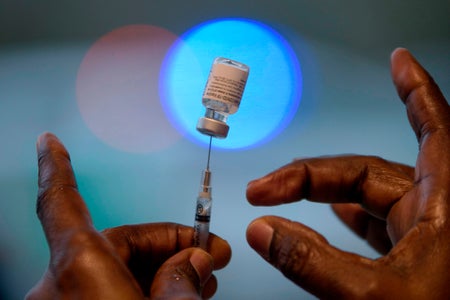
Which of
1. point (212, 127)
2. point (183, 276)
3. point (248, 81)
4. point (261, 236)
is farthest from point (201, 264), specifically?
point (248, 81)

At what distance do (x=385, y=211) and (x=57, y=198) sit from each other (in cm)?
73

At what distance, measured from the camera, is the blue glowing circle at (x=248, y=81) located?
125cm

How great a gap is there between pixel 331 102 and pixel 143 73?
2.20ft

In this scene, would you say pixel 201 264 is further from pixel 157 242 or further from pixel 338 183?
pixel 338 183

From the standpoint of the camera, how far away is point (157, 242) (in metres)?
0.99

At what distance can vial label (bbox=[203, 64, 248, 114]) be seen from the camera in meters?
0.85

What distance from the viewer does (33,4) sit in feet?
5.13

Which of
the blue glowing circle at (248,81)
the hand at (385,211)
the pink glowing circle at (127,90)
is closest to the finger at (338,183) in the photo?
the hand at (385,211)

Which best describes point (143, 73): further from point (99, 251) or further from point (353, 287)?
point (353, 287)

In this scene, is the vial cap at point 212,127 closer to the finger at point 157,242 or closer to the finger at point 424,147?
the finger at point 157,242

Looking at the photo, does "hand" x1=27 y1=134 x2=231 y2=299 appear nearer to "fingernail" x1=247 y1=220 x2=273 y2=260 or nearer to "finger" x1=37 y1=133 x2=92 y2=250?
"finger" x1=37 y1=133 x2=92 y2=250

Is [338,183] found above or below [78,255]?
above

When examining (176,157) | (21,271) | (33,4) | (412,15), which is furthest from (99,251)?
(33,4)

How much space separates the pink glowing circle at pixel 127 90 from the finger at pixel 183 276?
1.86ft
